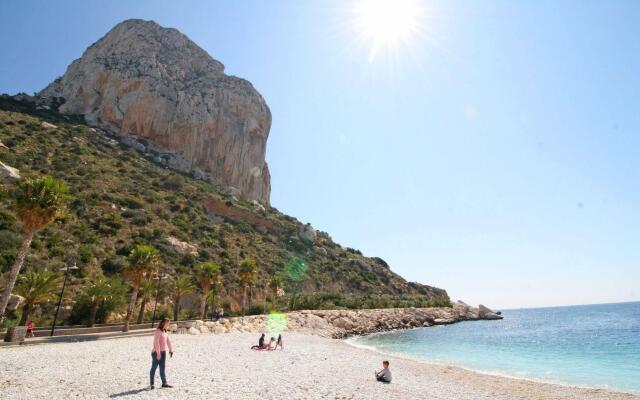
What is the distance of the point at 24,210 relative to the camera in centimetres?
1977

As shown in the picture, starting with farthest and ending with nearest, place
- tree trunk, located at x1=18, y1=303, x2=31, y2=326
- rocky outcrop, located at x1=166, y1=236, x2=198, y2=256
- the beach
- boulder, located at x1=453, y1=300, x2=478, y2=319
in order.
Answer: boulder, located at x1=453, y1=300, x2=478, y2=319, rocky outcrop, located at x1=166, y1=236, x2=198, y2=256, tree trunk, located at x1=18, y1=303, x2=31, y2=326, the beach

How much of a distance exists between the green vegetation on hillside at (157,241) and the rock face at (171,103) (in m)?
8.46

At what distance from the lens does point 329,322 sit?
4109 centimetres

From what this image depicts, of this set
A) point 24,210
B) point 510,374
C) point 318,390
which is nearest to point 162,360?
point 318,390

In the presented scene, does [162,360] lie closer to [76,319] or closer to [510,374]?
[510,374]

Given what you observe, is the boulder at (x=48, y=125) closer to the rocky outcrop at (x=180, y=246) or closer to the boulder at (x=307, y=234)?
A: the rocky outcrop at (x=180, y=246)

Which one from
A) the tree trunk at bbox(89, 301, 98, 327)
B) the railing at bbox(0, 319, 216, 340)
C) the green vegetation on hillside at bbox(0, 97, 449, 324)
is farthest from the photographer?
the green vegetation on hillside at bbox(0, 97, 449, 324)

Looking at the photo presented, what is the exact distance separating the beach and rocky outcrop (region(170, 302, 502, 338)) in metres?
9.59

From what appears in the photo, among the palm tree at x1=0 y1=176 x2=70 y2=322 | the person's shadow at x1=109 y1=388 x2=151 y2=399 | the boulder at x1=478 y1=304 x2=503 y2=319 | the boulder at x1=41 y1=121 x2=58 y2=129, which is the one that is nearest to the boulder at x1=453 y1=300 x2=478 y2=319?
the boulder at x1=478 y1=304 x2=503 y2=319

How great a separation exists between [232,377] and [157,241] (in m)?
39.6

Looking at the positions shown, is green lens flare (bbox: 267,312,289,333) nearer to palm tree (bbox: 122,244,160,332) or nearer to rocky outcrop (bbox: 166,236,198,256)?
palm tree (bbox: 122,244,160,332)

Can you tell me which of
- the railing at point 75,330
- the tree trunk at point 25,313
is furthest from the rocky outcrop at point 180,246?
the tree trunk at point 25,313

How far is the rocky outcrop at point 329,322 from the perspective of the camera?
3041 cm

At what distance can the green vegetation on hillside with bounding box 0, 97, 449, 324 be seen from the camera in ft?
117
